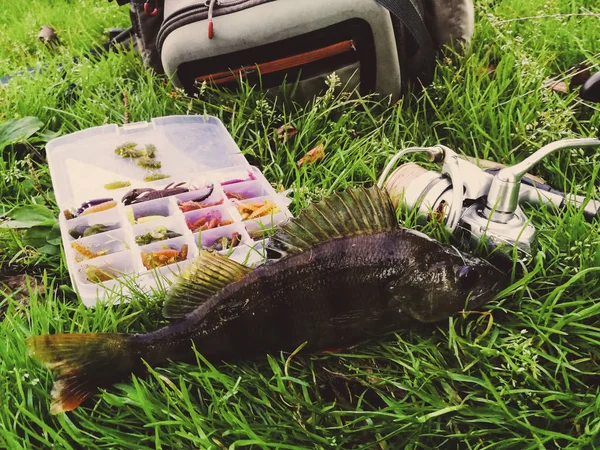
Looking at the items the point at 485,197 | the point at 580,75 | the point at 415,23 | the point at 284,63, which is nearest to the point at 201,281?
the point at 485,197

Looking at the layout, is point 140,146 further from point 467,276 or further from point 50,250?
point 467,276

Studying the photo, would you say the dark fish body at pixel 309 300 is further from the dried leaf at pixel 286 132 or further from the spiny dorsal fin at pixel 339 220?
the dried leaf at pixel 286 132

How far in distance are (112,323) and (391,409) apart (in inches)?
35.0

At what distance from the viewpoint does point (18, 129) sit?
304 cm

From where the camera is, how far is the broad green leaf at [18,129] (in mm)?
2980

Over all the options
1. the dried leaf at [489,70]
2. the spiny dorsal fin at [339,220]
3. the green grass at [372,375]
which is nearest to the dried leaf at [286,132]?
the green grass at [372,375]

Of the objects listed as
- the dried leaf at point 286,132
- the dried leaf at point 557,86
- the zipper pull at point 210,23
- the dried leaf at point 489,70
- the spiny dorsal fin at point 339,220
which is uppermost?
the zipper pull at point 210,23

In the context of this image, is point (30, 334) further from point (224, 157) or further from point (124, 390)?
point (224, 157)

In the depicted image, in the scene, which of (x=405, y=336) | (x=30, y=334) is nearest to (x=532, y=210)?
(x=405, y=336)

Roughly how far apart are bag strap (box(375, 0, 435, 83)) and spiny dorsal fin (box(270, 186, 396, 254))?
48.5 inches

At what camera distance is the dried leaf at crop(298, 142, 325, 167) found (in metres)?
2.79

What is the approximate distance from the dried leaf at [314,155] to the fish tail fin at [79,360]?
131 centimetres

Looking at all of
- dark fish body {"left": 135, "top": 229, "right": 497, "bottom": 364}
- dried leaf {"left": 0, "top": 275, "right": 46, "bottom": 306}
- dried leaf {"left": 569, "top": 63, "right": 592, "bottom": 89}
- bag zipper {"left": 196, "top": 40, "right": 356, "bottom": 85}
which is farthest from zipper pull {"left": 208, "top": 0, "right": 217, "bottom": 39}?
dried leaf {"left": 569, "top": 63, "right": 592, "bottom": 89}

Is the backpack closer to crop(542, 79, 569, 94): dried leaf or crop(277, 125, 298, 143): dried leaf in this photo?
crop(277, 125, 298, 143): dried leaf
